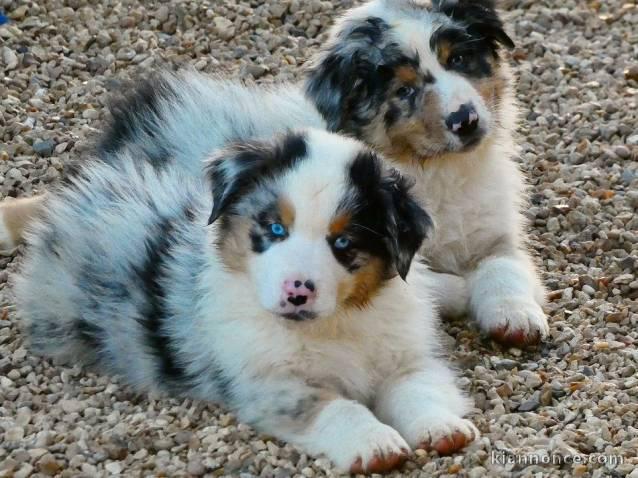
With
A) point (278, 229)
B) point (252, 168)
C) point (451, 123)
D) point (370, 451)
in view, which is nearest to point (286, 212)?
point (278, 229)

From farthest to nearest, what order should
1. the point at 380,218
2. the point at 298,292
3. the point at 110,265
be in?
1. the point at 110,265
2. the point at 380,218
3. the point at 298,292

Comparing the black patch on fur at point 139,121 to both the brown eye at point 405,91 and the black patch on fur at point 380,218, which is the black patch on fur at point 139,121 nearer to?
the brown eye at point 405,91

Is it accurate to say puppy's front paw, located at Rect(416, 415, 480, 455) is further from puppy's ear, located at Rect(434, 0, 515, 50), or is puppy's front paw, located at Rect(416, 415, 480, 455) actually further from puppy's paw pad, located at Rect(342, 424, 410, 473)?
puppy's ear, located at Rect(434, 0, 515, 50)

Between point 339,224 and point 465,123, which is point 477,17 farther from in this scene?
point 339,224

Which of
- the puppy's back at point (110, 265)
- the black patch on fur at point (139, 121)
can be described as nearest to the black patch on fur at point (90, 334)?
the puppy's back at point (110, 265)

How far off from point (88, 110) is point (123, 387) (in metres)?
2.35

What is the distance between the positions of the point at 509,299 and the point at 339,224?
1411 mm

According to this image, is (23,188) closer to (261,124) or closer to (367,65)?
(261,124)

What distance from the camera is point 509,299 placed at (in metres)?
6.13

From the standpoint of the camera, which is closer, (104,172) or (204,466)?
(204,466)

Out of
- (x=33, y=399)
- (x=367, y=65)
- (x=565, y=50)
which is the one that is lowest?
(x=565, y=50)

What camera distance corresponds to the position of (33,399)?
546cm

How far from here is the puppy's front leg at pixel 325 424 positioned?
4.87 meters

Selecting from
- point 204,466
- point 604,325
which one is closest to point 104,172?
point 204,466
